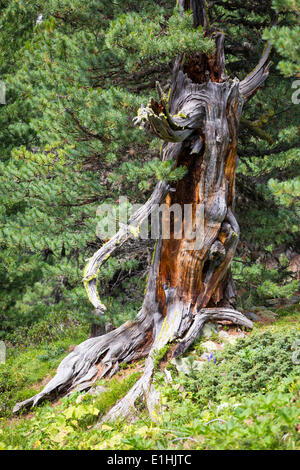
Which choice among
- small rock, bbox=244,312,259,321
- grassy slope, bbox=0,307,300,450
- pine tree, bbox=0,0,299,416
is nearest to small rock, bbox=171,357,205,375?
grassy slope, bbox=0,307,300,450

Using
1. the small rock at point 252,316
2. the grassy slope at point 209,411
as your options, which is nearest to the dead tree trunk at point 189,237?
the grassy slope at point 209,411

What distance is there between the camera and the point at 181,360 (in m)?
5.88

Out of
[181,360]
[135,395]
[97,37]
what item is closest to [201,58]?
[97,37]

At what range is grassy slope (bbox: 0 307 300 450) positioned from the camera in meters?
3.09

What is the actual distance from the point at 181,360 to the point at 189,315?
877 mm

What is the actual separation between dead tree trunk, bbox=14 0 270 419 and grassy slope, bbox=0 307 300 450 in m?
0.44

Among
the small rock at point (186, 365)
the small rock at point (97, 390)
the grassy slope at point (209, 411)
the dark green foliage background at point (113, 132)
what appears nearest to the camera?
the grassy slope at point (209, 411)

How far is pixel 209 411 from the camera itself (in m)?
4.17

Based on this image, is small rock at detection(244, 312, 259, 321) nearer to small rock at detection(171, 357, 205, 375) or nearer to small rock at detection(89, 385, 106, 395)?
small rock at detection(171, 357, 205, 375)

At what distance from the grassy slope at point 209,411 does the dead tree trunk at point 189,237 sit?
1.43ft

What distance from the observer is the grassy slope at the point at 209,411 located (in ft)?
10.1

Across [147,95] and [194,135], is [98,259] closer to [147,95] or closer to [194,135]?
[194,135]

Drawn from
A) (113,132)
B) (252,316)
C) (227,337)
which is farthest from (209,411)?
(113,132)

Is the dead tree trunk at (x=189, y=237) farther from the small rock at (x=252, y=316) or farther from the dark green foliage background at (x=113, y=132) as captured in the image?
the small rock at (x=252, y=316)
